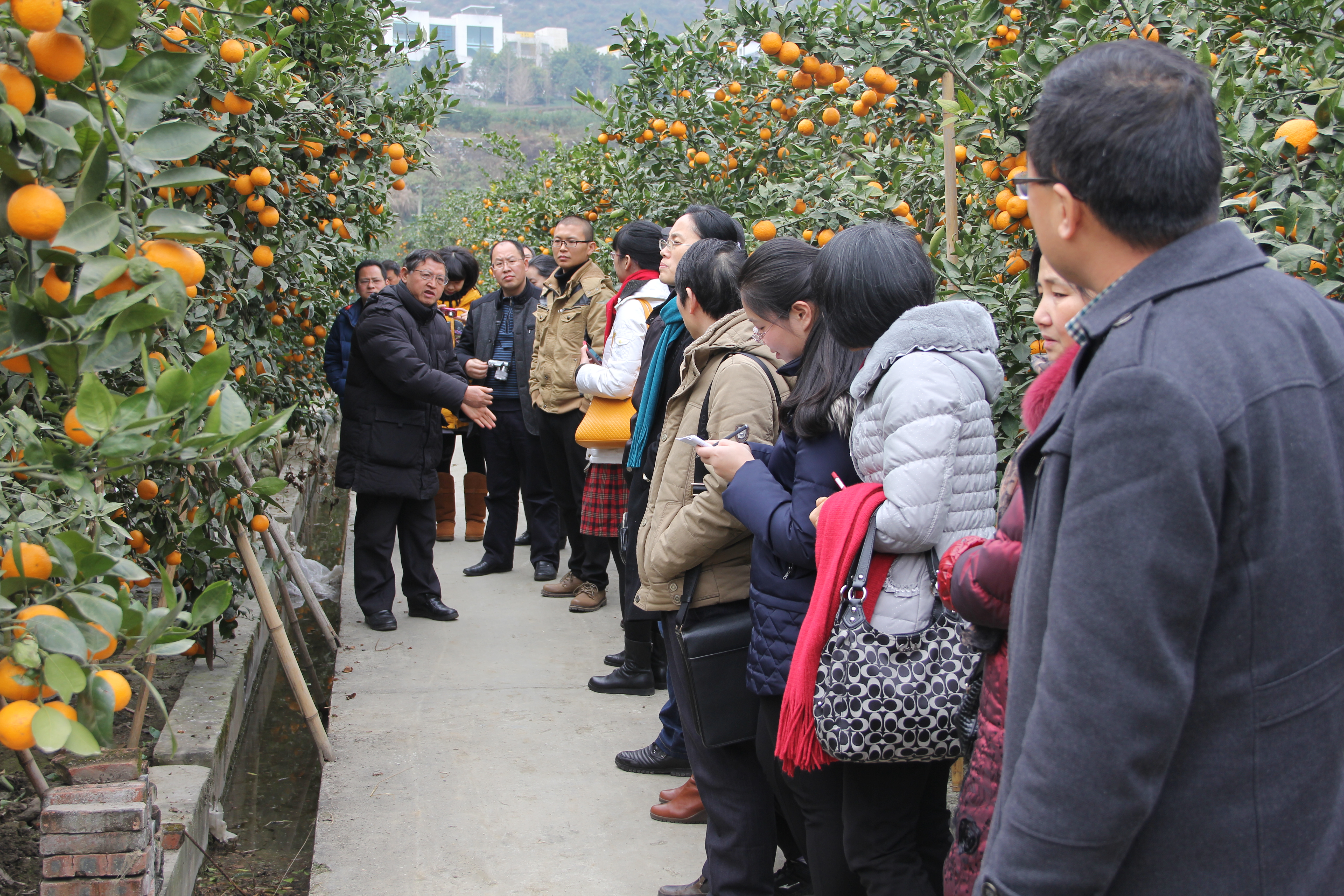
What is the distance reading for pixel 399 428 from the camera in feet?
15.7

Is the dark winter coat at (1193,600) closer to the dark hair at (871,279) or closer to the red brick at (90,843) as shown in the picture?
the dark hair at (871,279)

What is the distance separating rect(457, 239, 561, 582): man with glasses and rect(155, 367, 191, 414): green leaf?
14.9 ft

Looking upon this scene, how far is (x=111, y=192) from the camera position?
1248mm

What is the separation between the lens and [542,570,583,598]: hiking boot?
18.1 ft

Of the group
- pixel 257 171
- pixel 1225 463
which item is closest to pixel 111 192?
pixel 1225 463

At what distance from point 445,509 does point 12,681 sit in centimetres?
576

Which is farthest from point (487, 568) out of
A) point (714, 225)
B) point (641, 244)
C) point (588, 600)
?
point (714, 225)

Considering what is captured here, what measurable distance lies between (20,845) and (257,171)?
6.36 ft

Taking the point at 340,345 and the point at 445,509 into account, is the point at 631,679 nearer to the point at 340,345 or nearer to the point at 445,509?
the point at 340,345

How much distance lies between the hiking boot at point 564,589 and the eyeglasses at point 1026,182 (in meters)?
4.53

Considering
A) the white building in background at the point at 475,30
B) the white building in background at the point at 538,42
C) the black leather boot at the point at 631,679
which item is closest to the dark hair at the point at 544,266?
the black leather boot at the point at 631,679

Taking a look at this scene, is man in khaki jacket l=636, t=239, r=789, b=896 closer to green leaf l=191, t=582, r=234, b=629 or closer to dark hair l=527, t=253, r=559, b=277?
green leaf l=191, t=582, r=234, b=629

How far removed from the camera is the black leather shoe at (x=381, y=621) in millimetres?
4930

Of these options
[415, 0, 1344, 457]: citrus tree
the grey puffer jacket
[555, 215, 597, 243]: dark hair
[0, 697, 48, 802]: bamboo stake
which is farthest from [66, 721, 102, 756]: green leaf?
[555, 215, 597, 243]: dark hair
